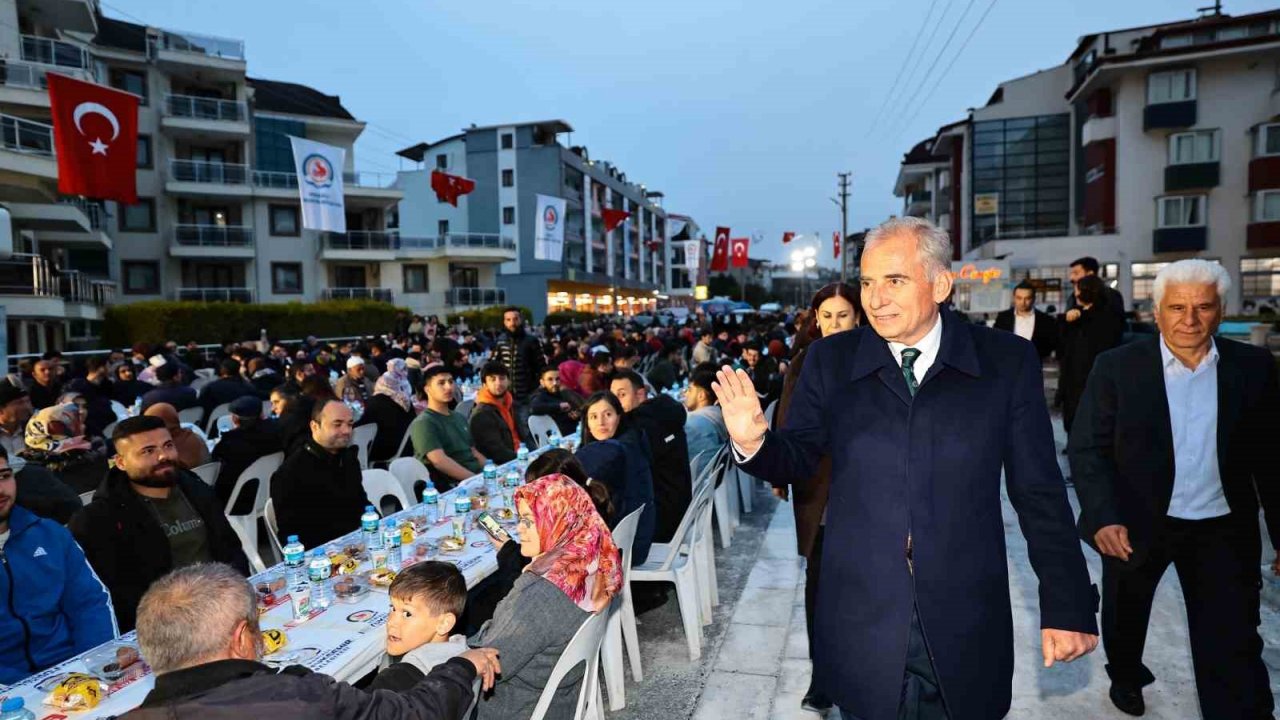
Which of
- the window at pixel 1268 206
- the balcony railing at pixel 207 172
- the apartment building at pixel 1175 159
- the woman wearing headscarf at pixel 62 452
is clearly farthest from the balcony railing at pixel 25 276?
the window at pixel 1268 206

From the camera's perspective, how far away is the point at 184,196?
29.0 metres

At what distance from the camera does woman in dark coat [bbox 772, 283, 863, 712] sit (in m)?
2.95

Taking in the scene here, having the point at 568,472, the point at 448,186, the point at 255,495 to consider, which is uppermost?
the point at 448,186

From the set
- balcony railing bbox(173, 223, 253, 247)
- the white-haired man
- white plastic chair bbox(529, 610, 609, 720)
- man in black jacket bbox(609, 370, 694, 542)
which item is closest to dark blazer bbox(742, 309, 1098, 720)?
white plastic chair bbox(529, 610, 609, 720)

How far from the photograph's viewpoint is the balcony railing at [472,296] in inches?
1468

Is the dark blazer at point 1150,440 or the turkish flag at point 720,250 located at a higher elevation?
the turkish flag at point 720,250

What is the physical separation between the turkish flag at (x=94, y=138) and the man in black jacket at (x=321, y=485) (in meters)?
7.08

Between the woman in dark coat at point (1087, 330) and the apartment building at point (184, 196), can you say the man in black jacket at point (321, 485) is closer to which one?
the woman in dark coat at point (1087, 330)

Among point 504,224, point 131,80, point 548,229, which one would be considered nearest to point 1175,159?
point 548,229

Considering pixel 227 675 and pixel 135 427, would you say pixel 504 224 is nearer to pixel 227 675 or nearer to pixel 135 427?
pixel 135 427

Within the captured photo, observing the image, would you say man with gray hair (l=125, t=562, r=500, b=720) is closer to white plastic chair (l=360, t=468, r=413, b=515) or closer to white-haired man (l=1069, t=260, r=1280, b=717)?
white-haired man (l=1069, t=260, r=1280, b=717)

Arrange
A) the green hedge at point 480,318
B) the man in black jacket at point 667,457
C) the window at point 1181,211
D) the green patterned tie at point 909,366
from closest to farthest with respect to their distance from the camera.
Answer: the green patterned tie at point 909,366, the man in black jacket at point 667,457, the window at point 1181,211, the green hedge at point 480,318

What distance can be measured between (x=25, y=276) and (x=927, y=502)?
22.3m

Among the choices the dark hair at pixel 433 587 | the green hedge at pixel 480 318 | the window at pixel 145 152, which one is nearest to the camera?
the dark hair at pixel 433 587
